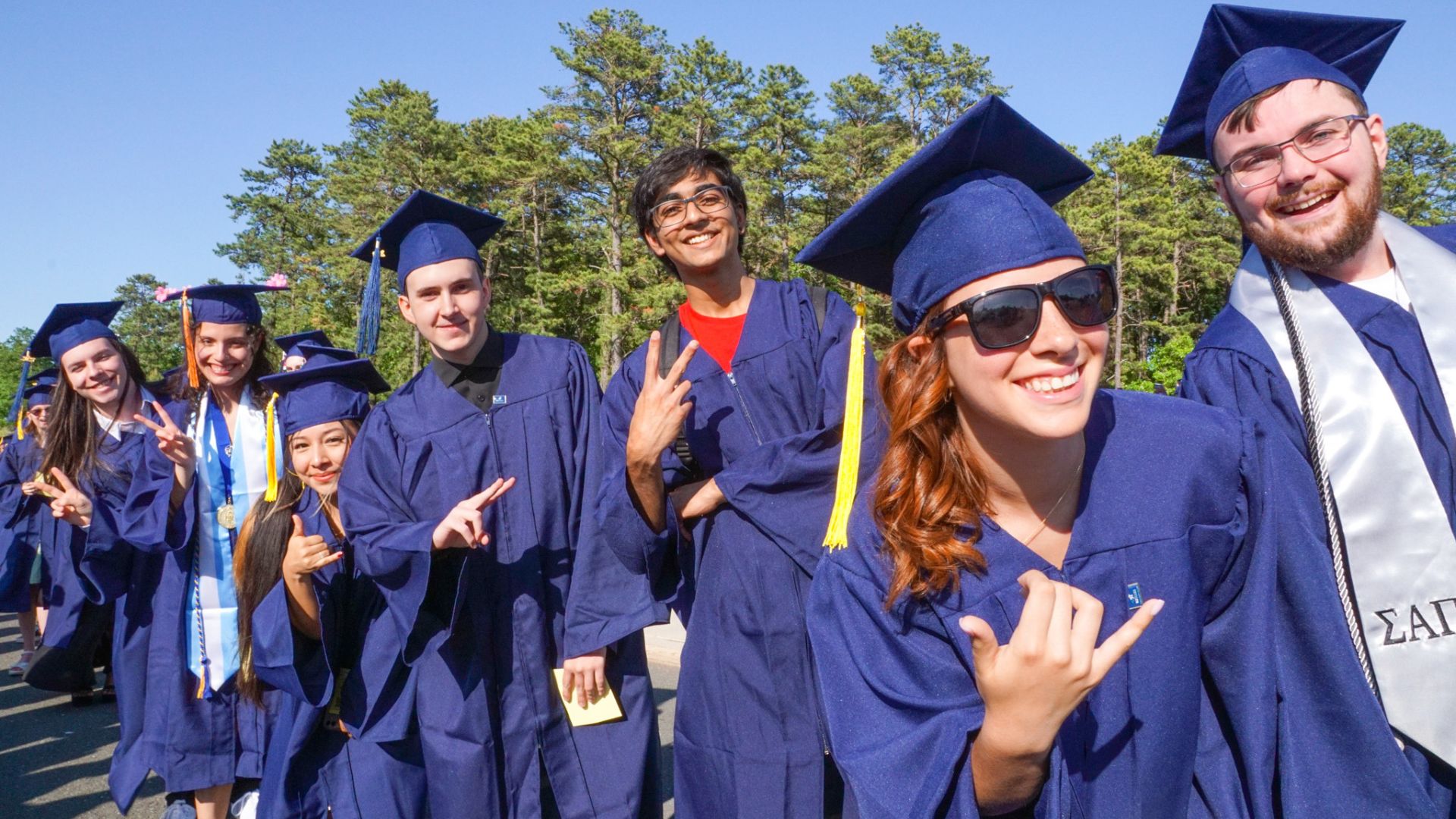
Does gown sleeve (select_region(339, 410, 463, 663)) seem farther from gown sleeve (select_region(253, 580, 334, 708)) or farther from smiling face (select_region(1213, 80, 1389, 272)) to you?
smiling face (select_region(1213, 80, 1389, 272))

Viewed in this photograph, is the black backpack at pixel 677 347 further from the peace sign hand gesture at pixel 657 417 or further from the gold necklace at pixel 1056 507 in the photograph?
the gold necklace at pixel 1056 507

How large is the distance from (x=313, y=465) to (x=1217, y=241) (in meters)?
40.7

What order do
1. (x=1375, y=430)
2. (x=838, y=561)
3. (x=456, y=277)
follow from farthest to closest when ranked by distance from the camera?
(x=456, y=277) → (x=1375, y=430) → (x=838, y=561)

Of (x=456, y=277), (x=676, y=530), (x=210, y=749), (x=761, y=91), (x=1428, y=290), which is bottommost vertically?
(x=210, y=749)

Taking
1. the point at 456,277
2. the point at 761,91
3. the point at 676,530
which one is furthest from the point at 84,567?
the point at 761,91

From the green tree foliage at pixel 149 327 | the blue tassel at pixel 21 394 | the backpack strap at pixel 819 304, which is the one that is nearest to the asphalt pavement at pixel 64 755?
the blue tassel at pixel 21 394

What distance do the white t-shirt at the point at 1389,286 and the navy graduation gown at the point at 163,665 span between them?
160 inches

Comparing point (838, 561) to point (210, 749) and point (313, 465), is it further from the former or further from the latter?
point (210, 749)

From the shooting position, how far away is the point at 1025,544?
68.6 inches

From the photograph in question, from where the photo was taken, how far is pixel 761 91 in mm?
34188

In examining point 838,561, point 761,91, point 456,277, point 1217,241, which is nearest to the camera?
point 838,561

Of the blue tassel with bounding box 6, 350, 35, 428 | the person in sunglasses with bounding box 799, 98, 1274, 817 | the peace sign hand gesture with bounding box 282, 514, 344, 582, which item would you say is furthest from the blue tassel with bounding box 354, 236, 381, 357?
the blue tassel with bounding box 6, 350, 35, 428

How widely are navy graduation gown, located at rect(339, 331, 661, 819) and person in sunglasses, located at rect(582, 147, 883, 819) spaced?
0.87 feet

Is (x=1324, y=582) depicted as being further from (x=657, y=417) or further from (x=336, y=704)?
(x=336, y=704)
